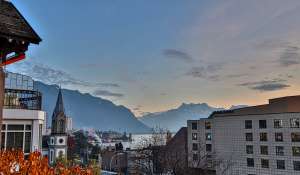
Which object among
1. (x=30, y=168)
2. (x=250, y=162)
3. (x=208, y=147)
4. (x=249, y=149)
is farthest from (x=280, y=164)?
(x=30, y=168)

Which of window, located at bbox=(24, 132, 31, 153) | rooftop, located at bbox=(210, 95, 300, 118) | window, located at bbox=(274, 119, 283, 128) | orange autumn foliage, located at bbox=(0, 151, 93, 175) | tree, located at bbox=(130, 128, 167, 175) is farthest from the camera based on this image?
tree, located at bbox=(130, 128, 167, 175)

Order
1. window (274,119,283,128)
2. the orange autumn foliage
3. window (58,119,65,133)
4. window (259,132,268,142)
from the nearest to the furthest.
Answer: the orange autumn foliage
window (274,119,283,128)
window (259,132,268,142)
window (58,119,65,133)

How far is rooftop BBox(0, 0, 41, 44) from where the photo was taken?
5213 millimetres

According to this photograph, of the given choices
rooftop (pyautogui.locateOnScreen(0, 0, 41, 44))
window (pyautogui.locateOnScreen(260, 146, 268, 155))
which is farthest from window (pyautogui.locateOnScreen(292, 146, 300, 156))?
rooftop (pyautogui.locateOnScreen(0, 0, 41, 44))

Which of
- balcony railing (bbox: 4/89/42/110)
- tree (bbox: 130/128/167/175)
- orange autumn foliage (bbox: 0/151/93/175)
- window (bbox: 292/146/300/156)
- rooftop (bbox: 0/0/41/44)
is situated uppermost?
rooftop (bbox: 0/0/41/44)

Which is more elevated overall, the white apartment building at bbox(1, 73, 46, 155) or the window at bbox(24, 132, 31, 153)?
the white apartment building at bbox(1, 73, 46, 155)

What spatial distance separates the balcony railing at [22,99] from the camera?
621 inches

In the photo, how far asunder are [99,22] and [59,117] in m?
45.8

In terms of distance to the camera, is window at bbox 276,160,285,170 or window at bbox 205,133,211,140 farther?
window at bbox 205,133,211,140

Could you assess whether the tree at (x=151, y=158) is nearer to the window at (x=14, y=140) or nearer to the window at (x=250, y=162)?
the window at (x=250, y=162)

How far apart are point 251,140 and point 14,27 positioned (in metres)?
52.8

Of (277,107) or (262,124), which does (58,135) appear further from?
(277,107)

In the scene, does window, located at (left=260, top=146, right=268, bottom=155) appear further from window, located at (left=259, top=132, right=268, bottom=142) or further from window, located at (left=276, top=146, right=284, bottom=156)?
→ window, located at (left=276, top=146, right=284, bottom=156)

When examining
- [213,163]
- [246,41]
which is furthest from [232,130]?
[246,41]
